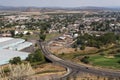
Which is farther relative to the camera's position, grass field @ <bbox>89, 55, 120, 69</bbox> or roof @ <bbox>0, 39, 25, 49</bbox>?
roof @ <bbox>0, 39, 25, 49</bbox>

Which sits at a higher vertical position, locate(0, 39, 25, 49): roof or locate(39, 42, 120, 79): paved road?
locate(39, 42, 120, 79): paved road

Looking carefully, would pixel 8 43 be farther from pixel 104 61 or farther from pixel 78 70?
pixel 78 70

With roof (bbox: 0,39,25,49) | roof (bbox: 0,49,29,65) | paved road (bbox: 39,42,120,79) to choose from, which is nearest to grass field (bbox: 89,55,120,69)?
paved road (bbox: 39,42,120,79)

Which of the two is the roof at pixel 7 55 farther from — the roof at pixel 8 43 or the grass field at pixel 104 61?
the grass field at pixel 104 61

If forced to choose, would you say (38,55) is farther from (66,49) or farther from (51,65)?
(66,49)

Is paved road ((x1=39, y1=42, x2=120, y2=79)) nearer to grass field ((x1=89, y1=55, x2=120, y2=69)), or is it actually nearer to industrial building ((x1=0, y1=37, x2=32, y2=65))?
grass field ((x1=89, y1=55, x2=120, y2=69))

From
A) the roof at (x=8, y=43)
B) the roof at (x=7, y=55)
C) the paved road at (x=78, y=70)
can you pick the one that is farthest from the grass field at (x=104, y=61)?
the roof at (x=8, y=43)

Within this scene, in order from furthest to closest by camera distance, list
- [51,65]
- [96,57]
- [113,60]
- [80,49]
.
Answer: [80,49], [96,57], [113,60], [51,65]

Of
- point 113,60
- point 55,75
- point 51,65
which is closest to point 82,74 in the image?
point 55,75

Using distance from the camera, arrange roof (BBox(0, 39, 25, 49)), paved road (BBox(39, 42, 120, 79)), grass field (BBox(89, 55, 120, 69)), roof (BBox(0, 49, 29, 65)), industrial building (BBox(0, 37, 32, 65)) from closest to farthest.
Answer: paved road (BBox(39, 42, 120, 79)), grass field (BBox(89, 55, 120, 69)), roof (BBox(0, 49, 29, 65)), industrial building (BBox(0, 37, 32, 65)), roof (BBox(0, 39, 25, 49))
